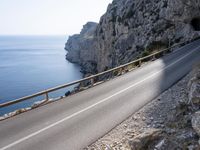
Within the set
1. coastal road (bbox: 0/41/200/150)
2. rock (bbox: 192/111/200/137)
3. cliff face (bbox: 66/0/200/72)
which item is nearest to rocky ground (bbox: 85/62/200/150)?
rock (bbox: 192/111/200/137)

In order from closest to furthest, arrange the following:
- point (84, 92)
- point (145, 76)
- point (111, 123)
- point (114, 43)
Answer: point (111, 123)
point (84, 92)
point (145, 76)
point (114, 43)

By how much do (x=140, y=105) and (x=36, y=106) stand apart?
570 centimetres

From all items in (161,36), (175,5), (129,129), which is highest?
(175,5)

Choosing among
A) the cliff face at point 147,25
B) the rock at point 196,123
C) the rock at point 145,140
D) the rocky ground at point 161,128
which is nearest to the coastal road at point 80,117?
the rocky ground at point 161,128

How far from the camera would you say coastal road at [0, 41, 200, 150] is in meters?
9.59

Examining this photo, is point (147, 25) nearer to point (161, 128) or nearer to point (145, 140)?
point (161, 128)

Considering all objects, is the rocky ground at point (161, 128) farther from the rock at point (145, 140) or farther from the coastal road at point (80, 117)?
the coastal road at point (80, 117)

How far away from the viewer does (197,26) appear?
45062 mm

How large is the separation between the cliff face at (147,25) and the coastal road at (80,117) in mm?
25371

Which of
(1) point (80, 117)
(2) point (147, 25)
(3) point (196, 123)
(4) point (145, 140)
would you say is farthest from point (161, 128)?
(2) point (147, 25)

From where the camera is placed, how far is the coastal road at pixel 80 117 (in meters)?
9.59

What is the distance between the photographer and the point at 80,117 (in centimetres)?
1180

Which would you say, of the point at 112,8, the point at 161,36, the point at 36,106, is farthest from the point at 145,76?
the point at 112,8

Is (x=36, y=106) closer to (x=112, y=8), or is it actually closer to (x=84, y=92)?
(x=84, y=92)
